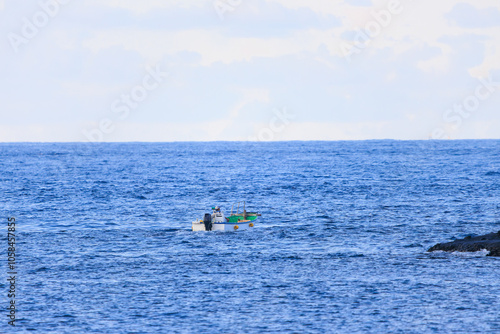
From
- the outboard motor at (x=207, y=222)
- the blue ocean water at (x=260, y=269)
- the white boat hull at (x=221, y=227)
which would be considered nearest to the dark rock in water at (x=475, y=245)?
the blue ocean water at (x=260, y=269)

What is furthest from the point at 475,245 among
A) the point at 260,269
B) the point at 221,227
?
the point at 221,227

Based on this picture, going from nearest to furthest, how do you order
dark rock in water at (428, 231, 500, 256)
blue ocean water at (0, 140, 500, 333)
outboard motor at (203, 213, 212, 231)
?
1. blue ocean water at (0, 140, 500, 333)
2. dark rock in water at (428, 231, 500, 256)
3. outboard motor at (203, 213, 212, 231)

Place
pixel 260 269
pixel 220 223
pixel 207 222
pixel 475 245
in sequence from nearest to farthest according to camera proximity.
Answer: pixel 260 269 < pixel 475 245 < pixel 207 222 < pixel 220 223

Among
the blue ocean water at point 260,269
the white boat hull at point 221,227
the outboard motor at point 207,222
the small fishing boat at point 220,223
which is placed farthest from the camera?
the white boat hull at point 221,227

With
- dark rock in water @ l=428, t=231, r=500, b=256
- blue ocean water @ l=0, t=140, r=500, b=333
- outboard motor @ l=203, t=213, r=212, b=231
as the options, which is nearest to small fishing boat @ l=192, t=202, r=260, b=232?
outboard motor @ l=203, t=213, r=212, b=231

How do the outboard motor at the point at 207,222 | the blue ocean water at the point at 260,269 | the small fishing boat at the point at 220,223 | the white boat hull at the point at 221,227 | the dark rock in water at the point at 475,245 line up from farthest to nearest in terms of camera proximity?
the white boat hull at the point at 221,227, the small fishing boat at the point at 220,223, the outboard motor at the point at 207,222, the dark rock in water at the point at 475,245, the blue ocean water at the point at 260,269

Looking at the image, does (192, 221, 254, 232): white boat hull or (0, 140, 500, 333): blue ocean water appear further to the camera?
(192, 221, 254, 232): white boat hull

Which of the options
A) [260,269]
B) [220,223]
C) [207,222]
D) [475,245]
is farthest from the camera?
[220,223]

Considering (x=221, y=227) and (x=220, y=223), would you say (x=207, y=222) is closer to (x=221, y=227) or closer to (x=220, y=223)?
(x=220, y=223)

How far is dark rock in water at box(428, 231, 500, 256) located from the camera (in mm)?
43906

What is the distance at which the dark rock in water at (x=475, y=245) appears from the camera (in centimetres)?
4391

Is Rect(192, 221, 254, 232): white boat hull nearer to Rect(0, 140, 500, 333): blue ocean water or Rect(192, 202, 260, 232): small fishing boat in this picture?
Rect(192, 202, 260, 232): small fishing boat

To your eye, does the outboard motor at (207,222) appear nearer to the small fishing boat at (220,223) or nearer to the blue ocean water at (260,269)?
the small fishing boat at (220,223)

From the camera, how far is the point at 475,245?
44.9 meters
